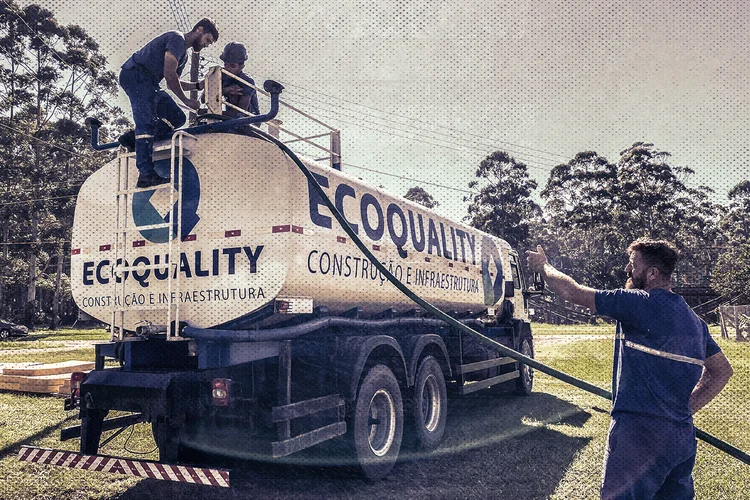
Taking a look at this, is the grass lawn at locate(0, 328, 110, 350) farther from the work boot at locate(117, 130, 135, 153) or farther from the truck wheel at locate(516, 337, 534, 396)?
the work boot at locate(117, 130, 135, 153)

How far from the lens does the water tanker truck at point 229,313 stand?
482 centimetres

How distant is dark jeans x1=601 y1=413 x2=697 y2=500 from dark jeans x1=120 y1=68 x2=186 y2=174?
4381 mm

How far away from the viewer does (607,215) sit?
46.1 m

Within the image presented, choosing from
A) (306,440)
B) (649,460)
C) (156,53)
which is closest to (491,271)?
(306,440)

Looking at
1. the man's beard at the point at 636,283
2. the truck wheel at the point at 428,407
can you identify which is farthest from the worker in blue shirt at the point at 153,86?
the man's beard at the point at 636,283

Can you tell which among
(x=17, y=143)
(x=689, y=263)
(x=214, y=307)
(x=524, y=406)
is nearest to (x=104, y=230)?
(x=214, y=307)

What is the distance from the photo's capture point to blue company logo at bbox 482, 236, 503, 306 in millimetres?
10383

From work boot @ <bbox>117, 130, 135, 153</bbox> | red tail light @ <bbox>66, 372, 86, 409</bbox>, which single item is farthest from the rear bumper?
work boot @ <bbox>117, 130, 135, 153</bbox>

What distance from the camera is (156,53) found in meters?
5.39

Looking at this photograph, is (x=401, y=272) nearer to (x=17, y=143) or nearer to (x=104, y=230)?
(x=104, y=230)

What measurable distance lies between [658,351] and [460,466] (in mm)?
3441

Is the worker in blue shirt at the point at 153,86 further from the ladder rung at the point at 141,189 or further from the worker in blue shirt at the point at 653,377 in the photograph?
the worker in blue shirt at the point at 653,377

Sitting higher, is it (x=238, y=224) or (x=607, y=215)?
(x=607, y=215)

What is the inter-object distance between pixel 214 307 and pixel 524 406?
6.47 meters
